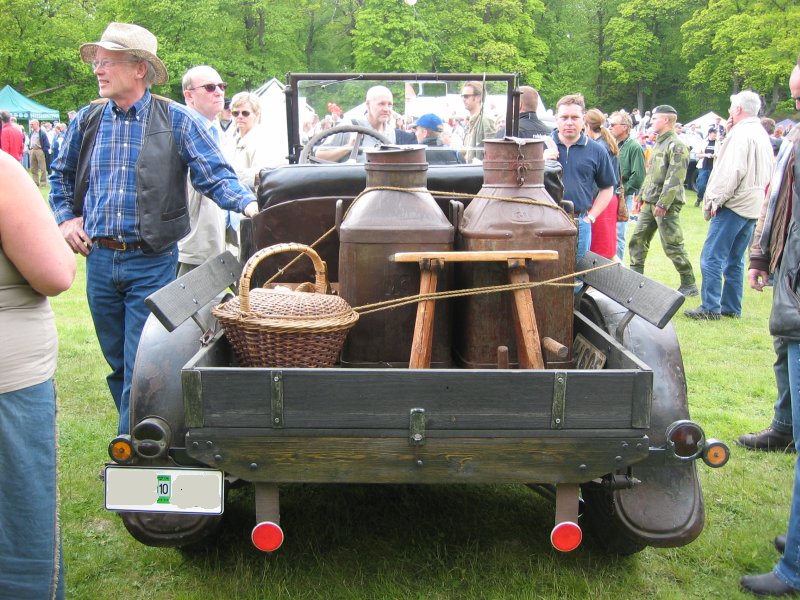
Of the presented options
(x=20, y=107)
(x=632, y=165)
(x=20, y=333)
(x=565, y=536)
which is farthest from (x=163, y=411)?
(x=20, y=107)

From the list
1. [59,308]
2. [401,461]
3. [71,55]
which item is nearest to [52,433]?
[401,461]

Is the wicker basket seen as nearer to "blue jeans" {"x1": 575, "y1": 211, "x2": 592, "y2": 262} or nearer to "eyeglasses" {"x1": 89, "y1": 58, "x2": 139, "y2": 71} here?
"eyeglasses" {"x1": 89, "y1": 58, "x2": 139, "y2": 71}

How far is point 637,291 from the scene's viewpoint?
300cm

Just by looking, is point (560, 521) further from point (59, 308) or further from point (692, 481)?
point (59, 308)

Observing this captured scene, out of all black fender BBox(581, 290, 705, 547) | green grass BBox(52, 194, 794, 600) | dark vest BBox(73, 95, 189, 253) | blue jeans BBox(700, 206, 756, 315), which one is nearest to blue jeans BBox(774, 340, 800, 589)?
green grass BBox(52, 194, 794, 600)

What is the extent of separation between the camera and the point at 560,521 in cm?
266

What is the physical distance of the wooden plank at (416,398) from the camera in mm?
2479

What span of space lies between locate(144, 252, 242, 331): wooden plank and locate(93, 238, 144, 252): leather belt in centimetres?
53

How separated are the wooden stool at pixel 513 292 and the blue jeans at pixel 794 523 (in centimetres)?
88

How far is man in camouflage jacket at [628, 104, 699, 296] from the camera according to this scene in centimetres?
844

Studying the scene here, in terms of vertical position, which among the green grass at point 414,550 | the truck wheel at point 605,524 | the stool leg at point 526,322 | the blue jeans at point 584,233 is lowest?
the green grass at point 414,550

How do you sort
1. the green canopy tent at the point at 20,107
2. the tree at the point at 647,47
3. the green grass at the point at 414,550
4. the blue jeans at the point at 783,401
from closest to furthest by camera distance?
the green grass at the point at 414,550
the blue jeans at the point at 783,401
the green canopy tent at the point at 20,107
the tree at the point at 647,47

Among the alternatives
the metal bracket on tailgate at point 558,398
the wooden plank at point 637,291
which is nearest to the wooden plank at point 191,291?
the metal bracket on tailgate at point 558,398

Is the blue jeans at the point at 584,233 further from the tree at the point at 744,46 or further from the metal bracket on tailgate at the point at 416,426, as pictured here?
the tree at the point at 744,46
